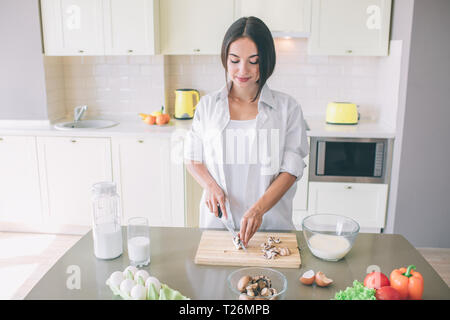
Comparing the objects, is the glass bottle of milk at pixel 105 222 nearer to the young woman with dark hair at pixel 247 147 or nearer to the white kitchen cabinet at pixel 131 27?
the young woman with dark hair at pixel 247 147

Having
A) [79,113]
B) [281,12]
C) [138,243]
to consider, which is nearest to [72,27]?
[79,113]

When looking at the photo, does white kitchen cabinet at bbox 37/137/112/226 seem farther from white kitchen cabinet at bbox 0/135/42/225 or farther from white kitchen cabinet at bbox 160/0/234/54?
white kitchen cabinet at bbox 160/0/234/54

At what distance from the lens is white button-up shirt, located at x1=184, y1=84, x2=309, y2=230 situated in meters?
1.74

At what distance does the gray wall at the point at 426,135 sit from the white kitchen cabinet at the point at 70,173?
2.28 meters

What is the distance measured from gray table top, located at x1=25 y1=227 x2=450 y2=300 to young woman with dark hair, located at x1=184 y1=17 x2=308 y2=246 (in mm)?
215

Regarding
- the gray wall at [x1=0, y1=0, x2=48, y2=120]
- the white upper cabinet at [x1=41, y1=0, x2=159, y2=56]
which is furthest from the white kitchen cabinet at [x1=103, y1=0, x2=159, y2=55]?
the gray wall at [x1=0, y1=0, x2=48, y2=120]

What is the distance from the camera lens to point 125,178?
341 centimetres

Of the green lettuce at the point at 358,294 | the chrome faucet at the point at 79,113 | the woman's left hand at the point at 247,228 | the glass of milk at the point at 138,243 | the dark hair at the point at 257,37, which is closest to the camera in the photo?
the green lettuce at the point at 358,294

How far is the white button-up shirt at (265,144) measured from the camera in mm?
1736

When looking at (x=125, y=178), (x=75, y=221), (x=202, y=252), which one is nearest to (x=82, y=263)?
(x=202, y=252)

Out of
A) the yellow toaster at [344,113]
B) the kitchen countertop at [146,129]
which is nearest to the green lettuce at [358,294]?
the kitchen countertop at [146,129]

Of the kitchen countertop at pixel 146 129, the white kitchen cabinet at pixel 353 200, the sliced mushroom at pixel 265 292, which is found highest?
the kitchen countertop at pixel 146 129

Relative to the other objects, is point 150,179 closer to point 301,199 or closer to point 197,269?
point 301,199

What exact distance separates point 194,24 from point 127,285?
2.72 meters
